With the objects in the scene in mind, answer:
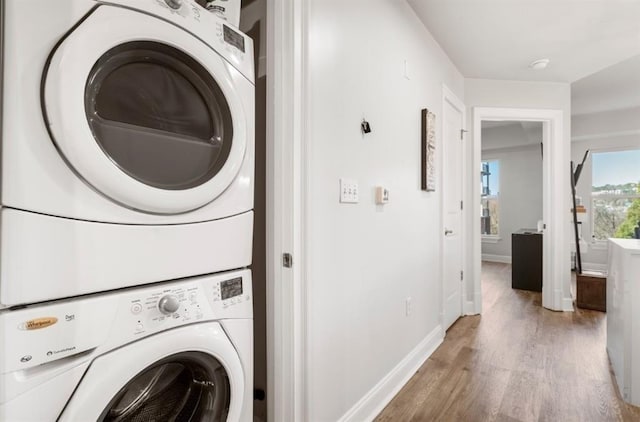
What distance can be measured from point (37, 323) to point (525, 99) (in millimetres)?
4265

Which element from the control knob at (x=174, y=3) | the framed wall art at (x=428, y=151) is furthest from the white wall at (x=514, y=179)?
the control knob at (x=174, y=3)

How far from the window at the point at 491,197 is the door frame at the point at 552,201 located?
9.58 ft

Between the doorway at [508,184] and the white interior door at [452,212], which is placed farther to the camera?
the doorway at [508,184]

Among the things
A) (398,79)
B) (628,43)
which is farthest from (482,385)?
(628,43)

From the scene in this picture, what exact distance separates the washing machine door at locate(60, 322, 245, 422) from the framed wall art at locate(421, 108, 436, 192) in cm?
186

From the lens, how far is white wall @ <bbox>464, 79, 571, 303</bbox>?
138 inches

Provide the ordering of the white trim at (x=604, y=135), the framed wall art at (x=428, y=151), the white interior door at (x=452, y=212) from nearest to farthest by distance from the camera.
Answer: the framed wall art at (x=428, y=151) < the white interior door at (x=452, y=212) < the white trim at (x=604, y=135)

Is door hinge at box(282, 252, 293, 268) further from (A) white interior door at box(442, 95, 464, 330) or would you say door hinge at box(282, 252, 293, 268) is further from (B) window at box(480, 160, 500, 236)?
(B) window at box(480, 160, 500, 236)

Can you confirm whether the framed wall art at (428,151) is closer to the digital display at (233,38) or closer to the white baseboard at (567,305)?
the digital display at (233,38)

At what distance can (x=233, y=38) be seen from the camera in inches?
40.9

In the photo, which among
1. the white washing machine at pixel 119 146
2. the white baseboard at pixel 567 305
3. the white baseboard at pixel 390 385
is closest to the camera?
the white washing machine at pixel 119 146

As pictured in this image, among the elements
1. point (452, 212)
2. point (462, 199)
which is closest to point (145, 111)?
point (452, 212)

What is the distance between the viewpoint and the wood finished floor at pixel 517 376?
174 cm

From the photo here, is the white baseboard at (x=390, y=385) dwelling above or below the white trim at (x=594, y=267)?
below
